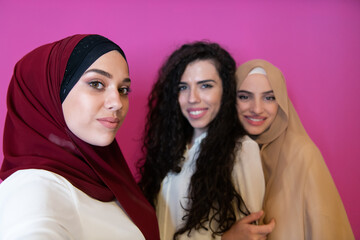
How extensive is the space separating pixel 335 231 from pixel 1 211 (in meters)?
1.59

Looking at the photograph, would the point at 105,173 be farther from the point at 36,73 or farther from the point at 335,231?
the point at 335,231

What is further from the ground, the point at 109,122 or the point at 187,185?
the point at 109,122

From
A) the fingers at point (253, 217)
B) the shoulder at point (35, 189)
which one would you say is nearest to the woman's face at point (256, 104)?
the fingers at point (253, 217)

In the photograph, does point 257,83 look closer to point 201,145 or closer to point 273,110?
point 273,110

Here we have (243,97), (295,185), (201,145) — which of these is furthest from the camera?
(243,97)

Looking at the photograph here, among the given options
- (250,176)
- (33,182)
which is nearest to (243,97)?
(250,176)

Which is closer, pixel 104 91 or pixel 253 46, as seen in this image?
pixel 104 91

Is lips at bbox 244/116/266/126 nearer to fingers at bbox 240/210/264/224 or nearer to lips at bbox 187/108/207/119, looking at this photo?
lips at bbox 187/108/207/119

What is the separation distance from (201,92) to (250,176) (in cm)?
57

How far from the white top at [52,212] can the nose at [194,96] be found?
82 centimetres

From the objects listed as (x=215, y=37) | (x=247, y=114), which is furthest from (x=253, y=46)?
(x=247, y=114)

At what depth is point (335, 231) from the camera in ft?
5.09

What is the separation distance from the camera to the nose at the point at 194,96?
5.62 ft

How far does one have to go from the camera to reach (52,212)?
0.81 meters
